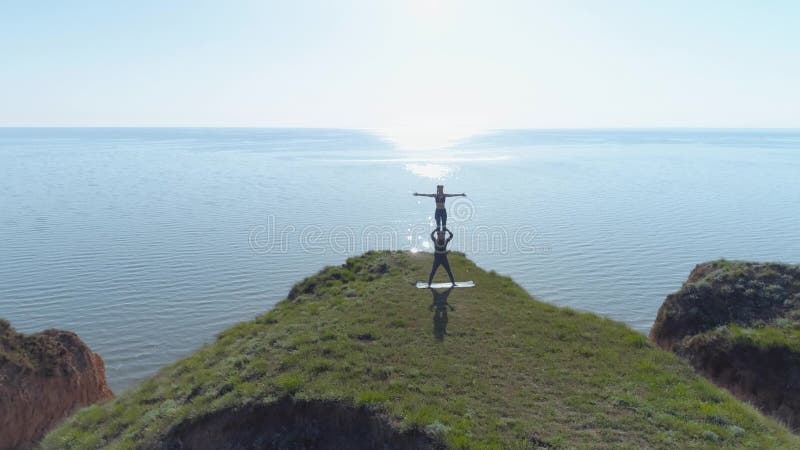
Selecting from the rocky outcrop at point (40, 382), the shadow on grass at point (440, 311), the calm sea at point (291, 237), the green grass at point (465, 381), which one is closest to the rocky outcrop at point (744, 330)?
the green grass at point (465, 381)

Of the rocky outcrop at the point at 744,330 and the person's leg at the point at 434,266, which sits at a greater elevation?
the person's leg at the point at 434,266

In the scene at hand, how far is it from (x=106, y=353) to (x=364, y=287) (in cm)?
1311

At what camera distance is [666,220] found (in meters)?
51.5

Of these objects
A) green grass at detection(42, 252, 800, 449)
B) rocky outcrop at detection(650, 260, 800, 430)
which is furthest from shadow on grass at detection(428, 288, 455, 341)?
rocky outcrop at detection(650, 260, 800, 430)

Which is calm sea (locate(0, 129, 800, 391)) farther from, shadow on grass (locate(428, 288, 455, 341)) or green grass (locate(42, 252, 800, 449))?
green grass (locate(42, 252, 800, 449))

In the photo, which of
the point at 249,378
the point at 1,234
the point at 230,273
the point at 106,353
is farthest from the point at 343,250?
the point at 1,234

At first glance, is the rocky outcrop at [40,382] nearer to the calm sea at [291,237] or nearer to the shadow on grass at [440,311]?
the calm sea at [291,237]

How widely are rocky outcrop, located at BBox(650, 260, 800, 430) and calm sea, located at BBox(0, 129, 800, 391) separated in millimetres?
7561

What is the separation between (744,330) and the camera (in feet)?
55.0

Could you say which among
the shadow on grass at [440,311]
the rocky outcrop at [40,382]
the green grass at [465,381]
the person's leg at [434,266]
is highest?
the person's leg at [434,266]

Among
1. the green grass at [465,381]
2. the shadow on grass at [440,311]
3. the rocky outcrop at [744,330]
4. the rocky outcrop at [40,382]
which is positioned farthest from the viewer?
the shadow on grass at [440,311]

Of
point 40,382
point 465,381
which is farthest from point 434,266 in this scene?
point 40,382

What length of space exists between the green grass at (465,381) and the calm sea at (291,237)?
6024 millimetres

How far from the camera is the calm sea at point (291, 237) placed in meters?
28.7
